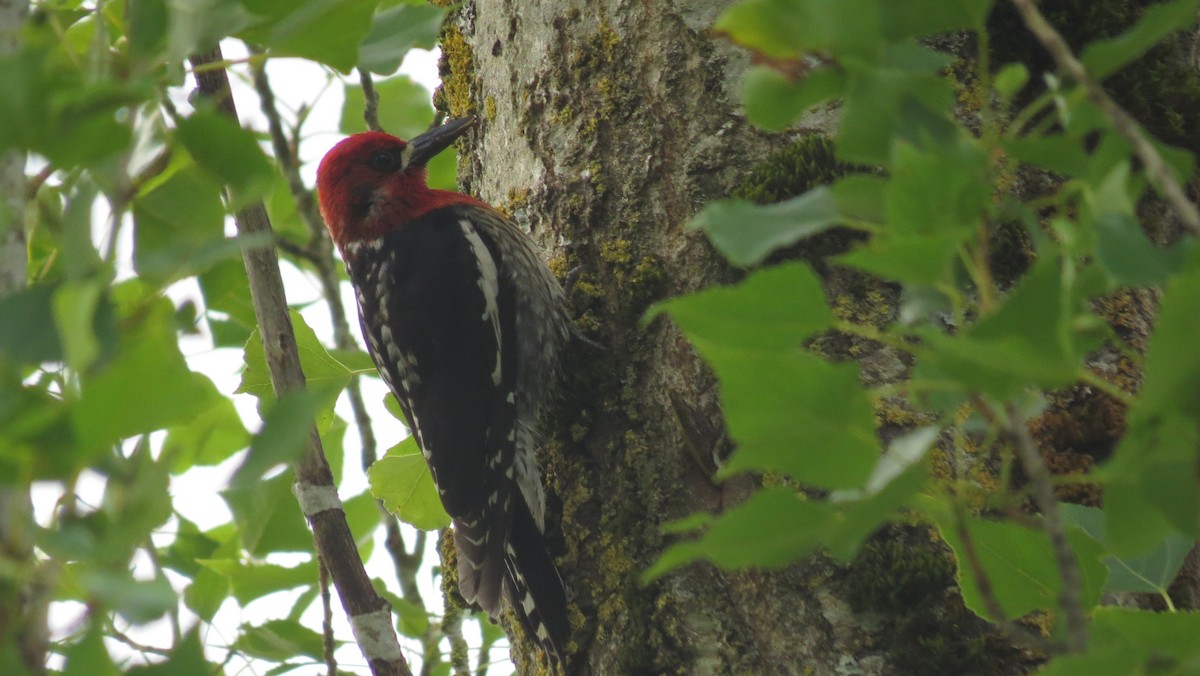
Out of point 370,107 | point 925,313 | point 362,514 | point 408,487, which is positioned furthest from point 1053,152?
point 362,514

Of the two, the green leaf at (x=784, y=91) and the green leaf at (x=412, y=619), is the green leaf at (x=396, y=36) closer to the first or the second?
the green leaf at (x=784, y=91)

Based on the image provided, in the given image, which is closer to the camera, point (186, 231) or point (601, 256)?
point (186, 231)

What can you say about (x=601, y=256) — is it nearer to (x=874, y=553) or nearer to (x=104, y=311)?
(x=874, y=553)

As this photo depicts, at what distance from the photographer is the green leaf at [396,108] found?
173 inches

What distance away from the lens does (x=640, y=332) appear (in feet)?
7.93

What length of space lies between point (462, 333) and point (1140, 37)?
2.59 m

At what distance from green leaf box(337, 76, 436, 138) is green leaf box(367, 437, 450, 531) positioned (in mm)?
1658

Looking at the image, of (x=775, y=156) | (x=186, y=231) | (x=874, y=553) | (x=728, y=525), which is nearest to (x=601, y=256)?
(x=775, y=156)

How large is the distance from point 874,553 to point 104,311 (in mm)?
1425

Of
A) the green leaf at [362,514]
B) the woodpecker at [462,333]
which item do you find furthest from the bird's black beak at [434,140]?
the green leaf at [362,514]

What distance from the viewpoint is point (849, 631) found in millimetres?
1962

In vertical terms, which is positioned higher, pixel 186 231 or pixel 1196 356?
pixel 186 231

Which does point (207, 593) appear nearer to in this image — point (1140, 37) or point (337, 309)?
point (337, 309)

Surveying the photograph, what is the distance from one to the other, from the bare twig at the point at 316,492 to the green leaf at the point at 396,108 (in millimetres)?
2353
